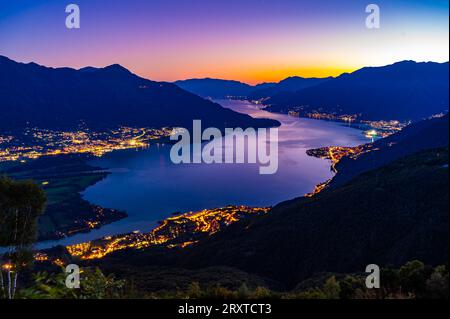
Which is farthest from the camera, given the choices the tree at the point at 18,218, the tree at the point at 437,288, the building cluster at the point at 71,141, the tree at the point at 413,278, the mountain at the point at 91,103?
the mountain at the point at 91,103

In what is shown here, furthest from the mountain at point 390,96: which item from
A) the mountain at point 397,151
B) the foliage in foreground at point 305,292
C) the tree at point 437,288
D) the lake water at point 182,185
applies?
the tree at point 437,288

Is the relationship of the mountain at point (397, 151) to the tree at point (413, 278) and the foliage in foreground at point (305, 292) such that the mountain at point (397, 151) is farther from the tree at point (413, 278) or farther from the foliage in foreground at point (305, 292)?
the foliage in foreground at point (305, 292)

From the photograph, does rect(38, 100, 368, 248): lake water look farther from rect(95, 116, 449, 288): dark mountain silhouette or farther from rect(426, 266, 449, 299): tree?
rect(426, 266, 449, 299): tree

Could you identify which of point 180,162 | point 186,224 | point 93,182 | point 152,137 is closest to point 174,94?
point 152,137

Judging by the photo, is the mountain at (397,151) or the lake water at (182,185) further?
the mountain at (397,151)

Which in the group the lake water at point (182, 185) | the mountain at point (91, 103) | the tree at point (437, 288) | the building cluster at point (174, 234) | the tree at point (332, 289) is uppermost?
the mountain at point (91, 103)

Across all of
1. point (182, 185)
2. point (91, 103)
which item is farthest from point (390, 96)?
point (182, 185)

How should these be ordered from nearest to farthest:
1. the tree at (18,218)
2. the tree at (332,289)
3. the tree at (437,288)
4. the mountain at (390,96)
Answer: the tree at (437,288)
the tree at (332,289)
the tree at (18,218)
the mountain at (390,96)
